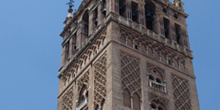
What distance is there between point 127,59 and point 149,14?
727cm

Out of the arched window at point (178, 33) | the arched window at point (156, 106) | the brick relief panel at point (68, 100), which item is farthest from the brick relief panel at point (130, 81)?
the arched window at point (178, 33)

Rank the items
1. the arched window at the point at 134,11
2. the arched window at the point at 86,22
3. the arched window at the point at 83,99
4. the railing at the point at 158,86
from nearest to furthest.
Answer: the railing at the point at 158,86
the arched window at the point at 83,99
the arched window at the point at 134,11
the arched window at the point at 86,22

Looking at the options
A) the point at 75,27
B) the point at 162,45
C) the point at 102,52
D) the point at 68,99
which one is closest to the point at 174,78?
the point at 162,45

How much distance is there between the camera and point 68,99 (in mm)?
36312

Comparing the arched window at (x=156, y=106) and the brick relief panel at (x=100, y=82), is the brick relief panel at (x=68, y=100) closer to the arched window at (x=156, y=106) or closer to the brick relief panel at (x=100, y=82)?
the brick relief panel at (x=100, y=82)

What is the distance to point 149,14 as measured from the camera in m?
39.6

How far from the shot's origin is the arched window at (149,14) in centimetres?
3978

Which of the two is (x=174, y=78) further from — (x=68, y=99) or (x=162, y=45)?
(x=68, y=99)

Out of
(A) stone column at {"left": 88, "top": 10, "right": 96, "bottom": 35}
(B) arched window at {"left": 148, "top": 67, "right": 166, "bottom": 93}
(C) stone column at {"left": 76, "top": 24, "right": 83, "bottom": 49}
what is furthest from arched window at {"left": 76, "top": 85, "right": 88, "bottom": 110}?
(A) stone column at {"left": 88, "top": 10, "right": 96, "bottom": 35}

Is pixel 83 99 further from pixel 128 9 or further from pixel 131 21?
pixel 128 9

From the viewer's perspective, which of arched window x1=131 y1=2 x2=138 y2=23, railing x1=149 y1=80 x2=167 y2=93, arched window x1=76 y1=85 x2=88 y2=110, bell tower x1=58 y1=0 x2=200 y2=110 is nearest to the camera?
bell tower x1=58 y1=0 x2=200 y2=110

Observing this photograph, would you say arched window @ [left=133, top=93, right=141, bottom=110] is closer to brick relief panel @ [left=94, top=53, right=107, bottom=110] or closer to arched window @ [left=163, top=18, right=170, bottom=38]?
brick relief panel @ [left=94, top=53, right=107, bottom=110]

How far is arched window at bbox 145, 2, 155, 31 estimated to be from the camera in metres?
39.8

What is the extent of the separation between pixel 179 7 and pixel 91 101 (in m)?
13.8
